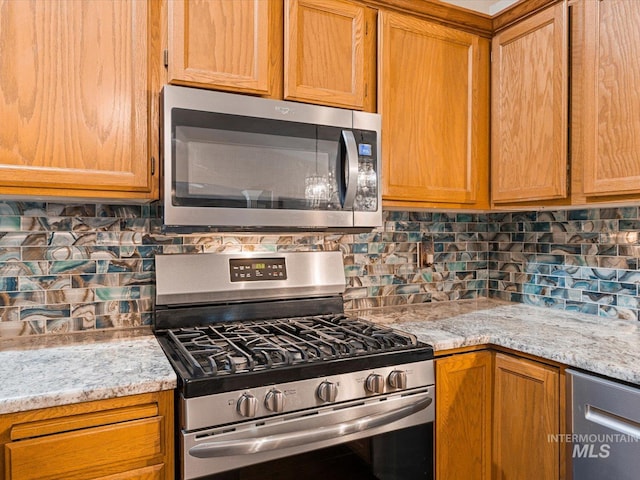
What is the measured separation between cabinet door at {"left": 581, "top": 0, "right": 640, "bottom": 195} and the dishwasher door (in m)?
0.67

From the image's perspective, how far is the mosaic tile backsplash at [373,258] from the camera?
158 cm

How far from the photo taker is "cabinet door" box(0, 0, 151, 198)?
1293 millimetres

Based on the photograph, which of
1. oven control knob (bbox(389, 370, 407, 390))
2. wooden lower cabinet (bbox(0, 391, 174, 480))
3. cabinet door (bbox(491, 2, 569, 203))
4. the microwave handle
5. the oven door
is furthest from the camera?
cabinet door (bbox(491, 2, 569, 203))

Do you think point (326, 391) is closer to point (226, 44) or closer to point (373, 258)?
point (373, 258)

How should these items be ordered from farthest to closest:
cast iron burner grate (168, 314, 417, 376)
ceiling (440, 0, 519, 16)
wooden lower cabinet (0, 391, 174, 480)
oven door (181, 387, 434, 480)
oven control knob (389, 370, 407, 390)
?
ceiling (440, 0, 519, 16), oven control knob (389, 370, 407, 390), cast iron burner grate (168, 314, 417, 376), oven door (181, 387, 434, 480), wooden lower cabinet (0, 391, 174, 480)

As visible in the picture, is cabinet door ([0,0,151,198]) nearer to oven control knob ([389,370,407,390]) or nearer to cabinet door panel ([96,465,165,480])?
cabinet door panel ([96,465,165,480])

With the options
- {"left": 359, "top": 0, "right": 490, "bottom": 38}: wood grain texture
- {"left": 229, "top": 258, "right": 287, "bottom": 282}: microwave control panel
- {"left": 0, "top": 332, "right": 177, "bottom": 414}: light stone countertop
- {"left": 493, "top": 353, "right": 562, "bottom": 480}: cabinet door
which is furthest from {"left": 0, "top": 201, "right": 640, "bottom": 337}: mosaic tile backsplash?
{"left": 359, "top": 0, "right": 490, "bottom": 38}: wood grain texture

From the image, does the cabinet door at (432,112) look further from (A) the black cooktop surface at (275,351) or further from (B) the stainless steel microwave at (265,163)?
(A) the black cooktop surface at (275,351)

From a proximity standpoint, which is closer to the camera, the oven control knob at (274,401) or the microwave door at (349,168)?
the oven control knob at (274,401)

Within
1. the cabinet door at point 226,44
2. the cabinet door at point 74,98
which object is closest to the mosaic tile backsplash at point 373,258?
the cabinet door at point 74,98

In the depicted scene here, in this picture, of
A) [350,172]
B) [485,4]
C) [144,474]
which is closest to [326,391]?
[144,474]

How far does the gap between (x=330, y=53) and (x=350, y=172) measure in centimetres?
47

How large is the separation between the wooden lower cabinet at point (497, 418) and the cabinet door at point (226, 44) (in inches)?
46.4

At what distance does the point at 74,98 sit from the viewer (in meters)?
1.36
